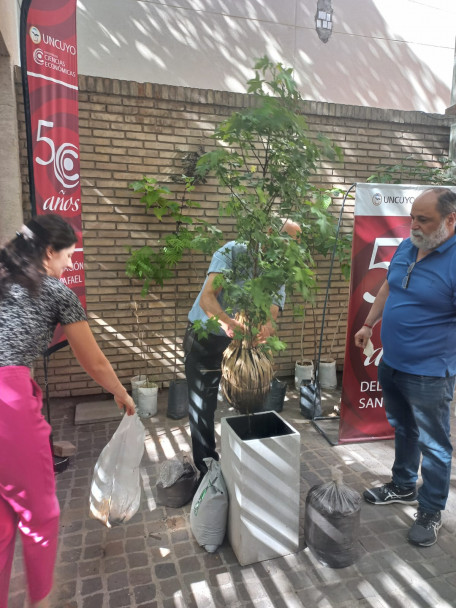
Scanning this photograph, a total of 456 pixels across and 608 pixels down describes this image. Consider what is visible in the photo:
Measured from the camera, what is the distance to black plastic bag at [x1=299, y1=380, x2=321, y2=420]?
4.57 metres

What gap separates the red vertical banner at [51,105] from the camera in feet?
10.6

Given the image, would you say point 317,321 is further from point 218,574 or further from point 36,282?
point 36,282

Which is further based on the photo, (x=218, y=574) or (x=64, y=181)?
(x=64, y=181)

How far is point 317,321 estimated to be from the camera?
5.79 metres

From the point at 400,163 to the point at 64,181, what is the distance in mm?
4382

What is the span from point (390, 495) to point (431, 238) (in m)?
1.88

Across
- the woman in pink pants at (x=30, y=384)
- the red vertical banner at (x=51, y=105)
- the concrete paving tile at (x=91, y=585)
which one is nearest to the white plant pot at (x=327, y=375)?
the red vertical banner at (x=51, y=105)

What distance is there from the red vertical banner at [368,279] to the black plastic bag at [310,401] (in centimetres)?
64

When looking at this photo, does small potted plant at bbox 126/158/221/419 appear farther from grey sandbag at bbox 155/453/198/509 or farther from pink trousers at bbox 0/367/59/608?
pink trousers at bbox 0/367/59/608

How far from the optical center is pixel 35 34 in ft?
10.6

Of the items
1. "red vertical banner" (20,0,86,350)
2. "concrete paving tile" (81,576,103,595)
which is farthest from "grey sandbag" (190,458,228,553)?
"red vertical banner" (20,0,86,350)

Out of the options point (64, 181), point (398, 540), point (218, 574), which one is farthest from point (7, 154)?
point (398, 540)

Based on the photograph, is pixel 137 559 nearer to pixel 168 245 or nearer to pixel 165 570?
pixel 165 570

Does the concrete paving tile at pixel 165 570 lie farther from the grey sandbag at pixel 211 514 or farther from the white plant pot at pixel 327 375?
the white plant pot at pixel 327 375
